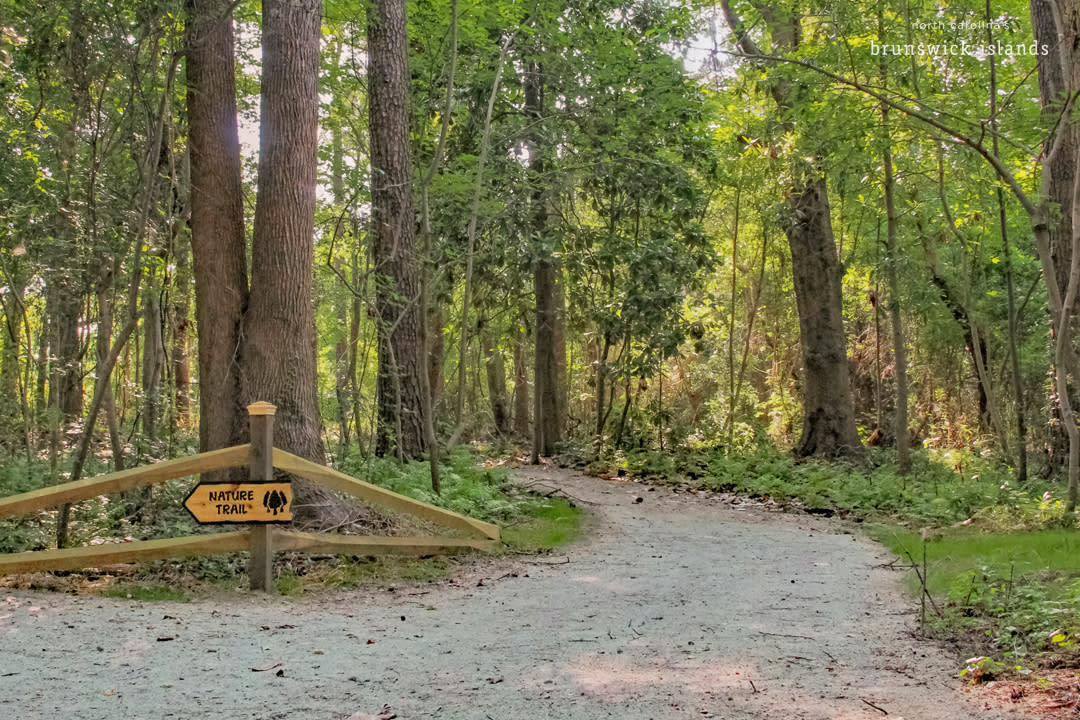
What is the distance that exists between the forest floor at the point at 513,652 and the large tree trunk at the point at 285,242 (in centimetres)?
212

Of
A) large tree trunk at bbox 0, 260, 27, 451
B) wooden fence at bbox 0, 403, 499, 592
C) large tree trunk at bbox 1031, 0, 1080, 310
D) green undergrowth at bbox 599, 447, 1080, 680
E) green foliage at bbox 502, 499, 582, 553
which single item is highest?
large tree trunk at bbox 1031, 0, 1080, 310

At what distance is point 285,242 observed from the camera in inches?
306

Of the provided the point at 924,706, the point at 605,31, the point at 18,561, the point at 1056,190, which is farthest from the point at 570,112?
the point at 924,706

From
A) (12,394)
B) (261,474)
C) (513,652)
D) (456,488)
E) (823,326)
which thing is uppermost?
(823,326)

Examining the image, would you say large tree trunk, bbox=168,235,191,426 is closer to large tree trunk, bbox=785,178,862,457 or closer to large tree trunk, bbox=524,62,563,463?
→ large tree trunk, bbox=524,62,563,463

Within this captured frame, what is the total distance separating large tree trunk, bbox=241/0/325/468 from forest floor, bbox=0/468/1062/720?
2117 millimetres

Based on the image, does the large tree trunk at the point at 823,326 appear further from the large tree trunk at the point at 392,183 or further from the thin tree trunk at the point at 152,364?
the thin tree trunk at the point at 152,364

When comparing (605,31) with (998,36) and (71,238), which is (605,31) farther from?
(71,238)

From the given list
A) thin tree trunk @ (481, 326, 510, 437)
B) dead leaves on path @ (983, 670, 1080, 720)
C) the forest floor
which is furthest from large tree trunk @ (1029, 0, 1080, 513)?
thin tree trunk @ (481, 326, 510, 437)

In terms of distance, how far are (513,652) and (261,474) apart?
265 centimetres

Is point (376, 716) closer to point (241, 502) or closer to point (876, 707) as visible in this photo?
point (876, 707)

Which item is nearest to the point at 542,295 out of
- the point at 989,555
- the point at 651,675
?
the point at 989,555

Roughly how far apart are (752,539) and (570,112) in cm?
939

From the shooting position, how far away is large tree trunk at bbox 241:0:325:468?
769 centimetres
